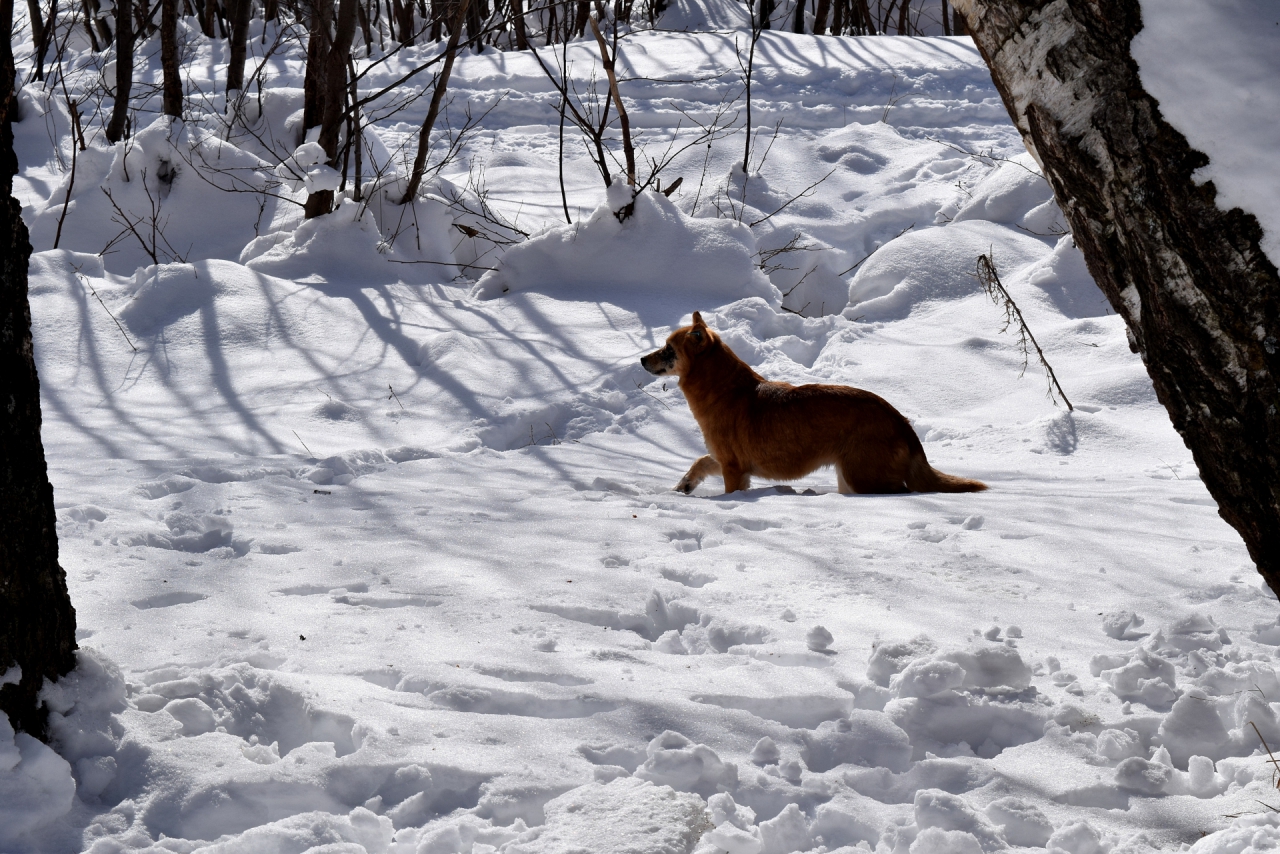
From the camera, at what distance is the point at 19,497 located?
216 cm

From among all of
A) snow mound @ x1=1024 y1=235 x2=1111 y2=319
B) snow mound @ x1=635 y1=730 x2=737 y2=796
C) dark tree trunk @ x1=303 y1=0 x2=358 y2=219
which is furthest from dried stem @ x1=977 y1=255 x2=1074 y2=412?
dark tree trunk @ x1=303 y1=0 x2=358 y2=219

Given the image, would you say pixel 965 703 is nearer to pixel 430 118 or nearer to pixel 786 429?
pixel 786 429

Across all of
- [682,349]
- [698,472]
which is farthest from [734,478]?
[682,349]

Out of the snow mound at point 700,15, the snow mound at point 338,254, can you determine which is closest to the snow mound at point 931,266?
the snow mound at point 338,254

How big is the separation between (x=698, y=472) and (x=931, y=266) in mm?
4725

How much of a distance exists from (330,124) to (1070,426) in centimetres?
711

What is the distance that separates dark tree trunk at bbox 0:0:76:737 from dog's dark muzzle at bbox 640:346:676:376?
3.69 meters

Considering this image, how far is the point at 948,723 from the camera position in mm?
2477

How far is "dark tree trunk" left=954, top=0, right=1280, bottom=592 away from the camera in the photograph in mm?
1541

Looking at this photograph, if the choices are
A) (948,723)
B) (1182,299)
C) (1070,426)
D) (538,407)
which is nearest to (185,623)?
(948,723)

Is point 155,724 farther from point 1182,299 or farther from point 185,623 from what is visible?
point 1182,299

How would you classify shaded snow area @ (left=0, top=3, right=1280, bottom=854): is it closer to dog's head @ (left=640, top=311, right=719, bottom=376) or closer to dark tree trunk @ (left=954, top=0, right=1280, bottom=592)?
dog's head @ (left=640, top=311, right=719, bottom=376)

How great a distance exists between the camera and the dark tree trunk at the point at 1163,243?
1.54m

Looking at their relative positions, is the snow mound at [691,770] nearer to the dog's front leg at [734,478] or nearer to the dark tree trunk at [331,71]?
Result: the dog's front leg at [734,478]
